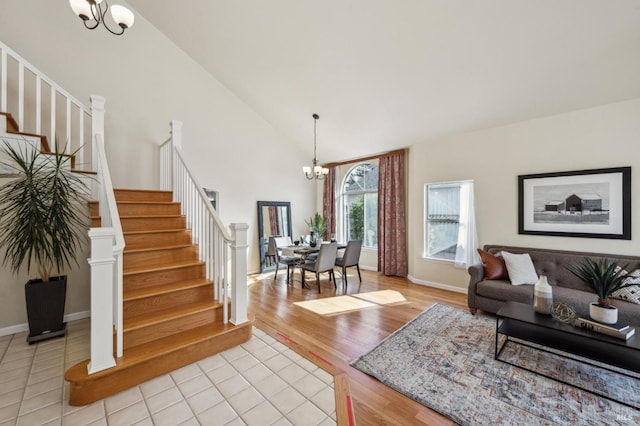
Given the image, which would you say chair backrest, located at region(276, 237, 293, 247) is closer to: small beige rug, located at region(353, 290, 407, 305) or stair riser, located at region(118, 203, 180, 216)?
small beige rug, located at region(353, 290, 407, 305)

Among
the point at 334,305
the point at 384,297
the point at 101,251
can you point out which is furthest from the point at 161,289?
the point at 384,297

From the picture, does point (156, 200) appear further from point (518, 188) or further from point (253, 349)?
point (518, 188)

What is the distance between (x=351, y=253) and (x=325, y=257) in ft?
1.90

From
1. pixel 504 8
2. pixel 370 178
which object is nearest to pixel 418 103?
pixel 504 8

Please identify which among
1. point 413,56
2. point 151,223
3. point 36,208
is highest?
point 413,56

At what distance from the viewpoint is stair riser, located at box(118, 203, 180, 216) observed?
314 centimetres

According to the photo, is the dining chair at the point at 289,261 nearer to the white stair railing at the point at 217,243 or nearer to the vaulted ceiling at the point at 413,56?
the white stair railing at the point at 217,243

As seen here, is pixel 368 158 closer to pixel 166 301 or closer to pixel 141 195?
pixel 141 195

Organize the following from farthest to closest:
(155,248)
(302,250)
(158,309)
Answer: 1. (302,250)
2. (155,248)
3. (158,309)

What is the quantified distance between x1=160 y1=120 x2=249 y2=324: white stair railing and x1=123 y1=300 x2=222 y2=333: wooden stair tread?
0.14 metres

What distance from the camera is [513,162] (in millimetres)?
3844

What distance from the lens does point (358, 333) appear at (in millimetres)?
2885

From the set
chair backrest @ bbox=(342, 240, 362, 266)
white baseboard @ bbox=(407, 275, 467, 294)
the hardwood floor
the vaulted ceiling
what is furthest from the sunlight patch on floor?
the vaulted ceiling

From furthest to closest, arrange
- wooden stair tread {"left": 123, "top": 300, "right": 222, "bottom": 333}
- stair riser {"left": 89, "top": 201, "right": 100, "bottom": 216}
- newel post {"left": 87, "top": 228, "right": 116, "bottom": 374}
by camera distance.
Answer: stair riser {"left": 89, "top": 201, "right": 100, "bottom": 216} < wooden stair tread {"left": 123, "top": 300, "right": 222, "bottom": 333} < newel post {"left": 87, "top": 228, "right": 116, "bottom": 374}
